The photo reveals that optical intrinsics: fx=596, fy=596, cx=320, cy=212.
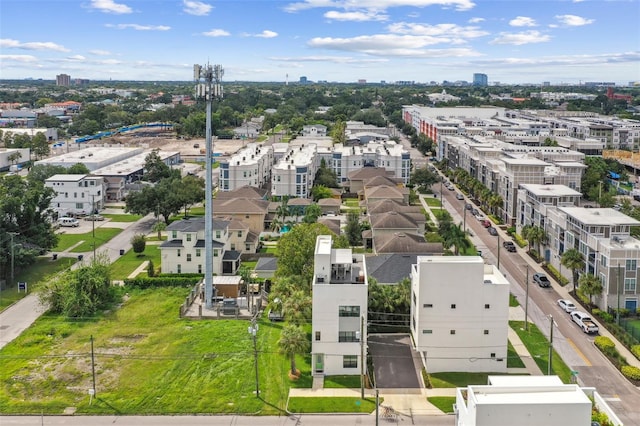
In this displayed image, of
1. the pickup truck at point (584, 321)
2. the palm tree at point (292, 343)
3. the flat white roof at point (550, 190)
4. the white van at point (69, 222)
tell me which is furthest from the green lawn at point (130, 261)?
the flat white roof at point (550, 190)

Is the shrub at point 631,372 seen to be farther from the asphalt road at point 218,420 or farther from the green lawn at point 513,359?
the asphalt road at point 218,420

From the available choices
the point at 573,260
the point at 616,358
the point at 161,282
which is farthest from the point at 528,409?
the point at 161,282

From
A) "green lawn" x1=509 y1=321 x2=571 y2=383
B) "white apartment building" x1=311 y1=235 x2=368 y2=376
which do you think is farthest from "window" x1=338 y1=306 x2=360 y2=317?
"green lawn" x1=509 y1=321 x2=571 y2=383

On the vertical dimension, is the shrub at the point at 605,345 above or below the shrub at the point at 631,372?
above

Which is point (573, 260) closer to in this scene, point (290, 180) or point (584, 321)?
point (584, 321)

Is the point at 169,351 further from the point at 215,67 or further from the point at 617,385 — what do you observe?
the point at 617,385

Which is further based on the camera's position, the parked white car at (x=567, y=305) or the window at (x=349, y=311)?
the parked white car at (x=567, y=305)

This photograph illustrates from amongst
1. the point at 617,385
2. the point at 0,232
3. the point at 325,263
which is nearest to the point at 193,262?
the point at 0,232
